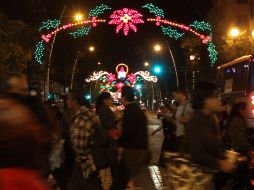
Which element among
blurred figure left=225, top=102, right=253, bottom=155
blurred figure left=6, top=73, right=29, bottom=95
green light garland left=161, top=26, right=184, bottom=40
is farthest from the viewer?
green light garland left=161, top=26, right=184, bottom=40

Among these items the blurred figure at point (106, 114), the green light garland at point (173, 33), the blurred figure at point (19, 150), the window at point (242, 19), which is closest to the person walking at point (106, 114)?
the blurred figure at point (106, 114)

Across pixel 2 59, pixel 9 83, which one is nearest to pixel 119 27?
pixel 2 59

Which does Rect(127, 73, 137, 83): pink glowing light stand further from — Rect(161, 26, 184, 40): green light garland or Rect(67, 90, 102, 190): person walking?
Rect(67, 90, 102, 190): person walking

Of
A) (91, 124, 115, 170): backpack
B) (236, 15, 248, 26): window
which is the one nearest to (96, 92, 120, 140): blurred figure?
(91, 124, 115, 170): backpack

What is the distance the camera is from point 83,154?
6.47 metres

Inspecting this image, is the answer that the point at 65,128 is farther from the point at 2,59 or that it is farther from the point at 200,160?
the point at 2,59

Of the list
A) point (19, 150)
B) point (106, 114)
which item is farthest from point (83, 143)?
point (19, 150)

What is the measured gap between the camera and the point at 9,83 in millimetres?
7051

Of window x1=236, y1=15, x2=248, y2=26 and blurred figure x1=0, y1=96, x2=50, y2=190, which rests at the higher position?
window x1=236, y1=15, x2=248, y2=26

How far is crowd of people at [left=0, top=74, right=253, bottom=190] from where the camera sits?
2639 mm

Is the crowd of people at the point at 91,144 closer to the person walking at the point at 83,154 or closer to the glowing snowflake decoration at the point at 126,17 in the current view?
the person walking at the point at 83,154

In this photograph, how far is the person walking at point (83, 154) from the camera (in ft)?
21.2

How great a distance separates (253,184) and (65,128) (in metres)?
3.45

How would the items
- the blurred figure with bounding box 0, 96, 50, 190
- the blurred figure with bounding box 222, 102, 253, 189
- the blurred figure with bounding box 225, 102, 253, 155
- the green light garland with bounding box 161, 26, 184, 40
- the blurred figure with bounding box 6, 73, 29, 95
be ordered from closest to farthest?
the blurred figure with bounding box 0, 96, 50, 190, the blurred figure with bounding box 6, 73, 29, 95, the blurred figure with bounding box 222, 102, 253, 189, the blurred figure with bounding box 225, 102, 253, 155, the green light garland with bounding box 161, 26, 184, 40
